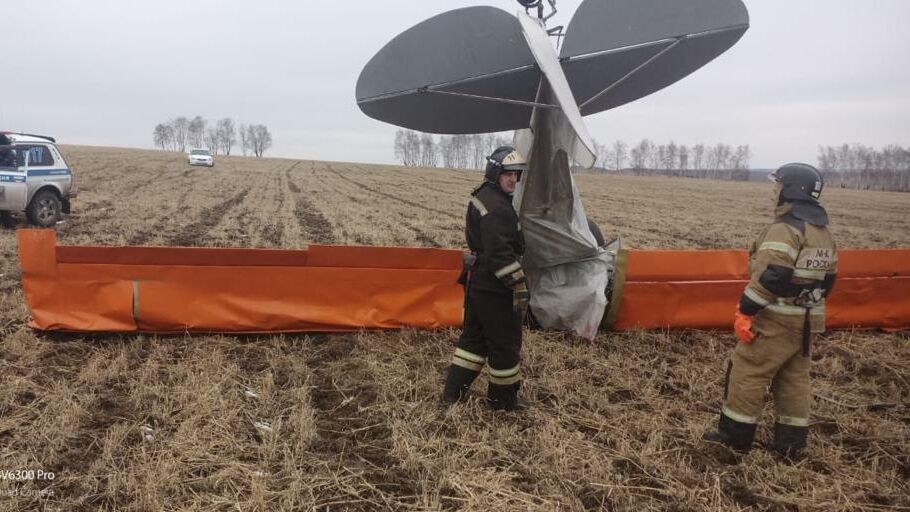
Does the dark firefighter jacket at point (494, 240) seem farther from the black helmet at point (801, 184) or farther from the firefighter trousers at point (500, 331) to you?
the black helmet at point (801, 184)

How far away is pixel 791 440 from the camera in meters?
3.62

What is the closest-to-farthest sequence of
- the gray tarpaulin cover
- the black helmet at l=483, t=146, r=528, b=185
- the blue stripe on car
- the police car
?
1. the black helmet at l=483, t=146, r=528, b=185
2. the gray tarpaulin cover
3. the police car
4. the blue stripe on car

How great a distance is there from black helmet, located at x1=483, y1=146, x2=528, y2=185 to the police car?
11.7m

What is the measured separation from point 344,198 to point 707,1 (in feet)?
65.8

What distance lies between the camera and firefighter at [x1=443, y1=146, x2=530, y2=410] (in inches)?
152

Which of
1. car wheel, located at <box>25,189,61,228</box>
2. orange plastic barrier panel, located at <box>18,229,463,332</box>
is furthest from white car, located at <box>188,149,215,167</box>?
orange plastic barrier panel, located at <box>18,229,463,332</box>

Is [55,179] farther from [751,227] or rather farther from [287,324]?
[751,227]

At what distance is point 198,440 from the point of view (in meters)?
3.43

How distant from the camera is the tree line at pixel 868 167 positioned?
103688 millimetres

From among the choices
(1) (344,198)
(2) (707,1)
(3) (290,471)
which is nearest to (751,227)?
(1) (344,198)

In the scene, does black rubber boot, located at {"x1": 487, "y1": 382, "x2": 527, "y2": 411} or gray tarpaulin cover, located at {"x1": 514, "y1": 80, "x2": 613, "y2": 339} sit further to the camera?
gray tarpaulin cover, located at {"x1": 514, "y1": 80, "x2": 613, "y2": 339}

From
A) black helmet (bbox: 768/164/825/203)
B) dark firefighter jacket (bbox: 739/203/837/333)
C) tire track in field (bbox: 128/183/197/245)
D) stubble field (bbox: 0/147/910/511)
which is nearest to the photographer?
stubble field (bbox: 0/147/910/511)

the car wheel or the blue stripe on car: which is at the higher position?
the blue stripe on car

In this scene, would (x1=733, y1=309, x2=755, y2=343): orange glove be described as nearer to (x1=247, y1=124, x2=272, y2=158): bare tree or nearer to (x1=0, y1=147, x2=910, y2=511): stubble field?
(x1=0, y1=147, x2=910, y2=511): stubble field
